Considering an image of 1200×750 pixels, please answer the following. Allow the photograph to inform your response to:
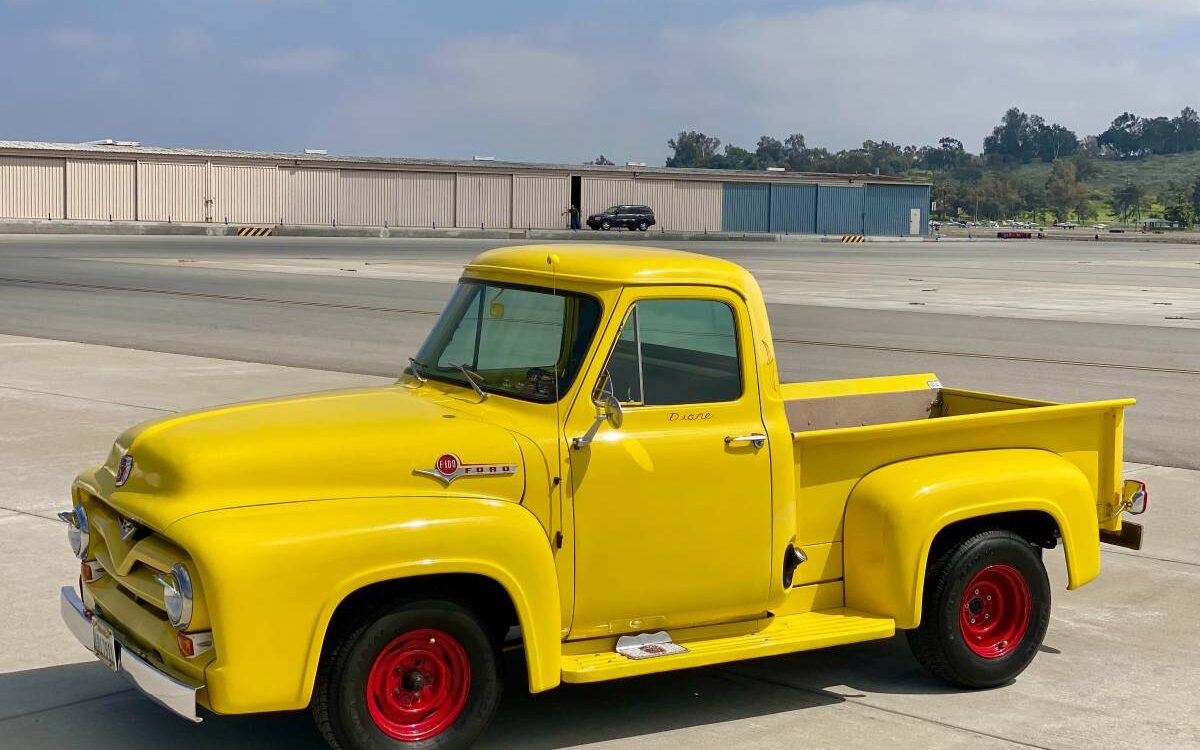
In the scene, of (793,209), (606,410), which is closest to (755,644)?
(606,410)

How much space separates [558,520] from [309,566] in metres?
0.97

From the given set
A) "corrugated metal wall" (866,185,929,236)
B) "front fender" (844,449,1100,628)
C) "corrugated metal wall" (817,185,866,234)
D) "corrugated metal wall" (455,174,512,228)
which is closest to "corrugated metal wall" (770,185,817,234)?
"corrugated metal wall" (817,185,866,234)

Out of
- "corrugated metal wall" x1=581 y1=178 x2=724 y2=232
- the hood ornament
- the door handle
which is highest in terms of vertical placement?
"corrugated metal wall" x1=581 y1=178 x2=724 y2=232

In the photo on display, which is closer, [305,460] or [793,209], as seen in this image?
[305,460]

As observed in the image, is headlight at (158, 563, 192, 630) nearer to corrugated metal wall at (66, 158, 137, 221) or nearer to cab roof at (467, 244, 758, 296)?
cab roof at (467, 244, 758, 296)

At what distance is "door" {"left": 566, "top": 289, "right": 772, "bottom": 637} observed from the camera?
5328mm

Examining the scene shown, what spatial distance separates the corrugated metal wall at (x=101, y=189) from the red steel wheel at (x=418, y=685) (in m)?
61.5

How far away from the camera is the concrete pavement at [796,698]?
17.8 feet

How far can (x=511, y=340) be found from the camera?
18.6ft

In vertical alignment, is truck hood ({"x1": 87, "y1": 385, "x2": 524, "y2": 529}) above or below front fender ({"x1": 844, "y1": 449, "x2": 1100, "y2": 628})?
above

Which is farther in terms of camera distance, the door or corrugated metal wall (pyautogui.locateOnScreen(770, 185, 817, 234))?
corrugated metal wall (pyautogui.locateOnScreen(770, 185, 817, 234))

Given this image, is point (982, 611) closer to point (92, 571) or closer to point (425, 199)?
point (92, 571)

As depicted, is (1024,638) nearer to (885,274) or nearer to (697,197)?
(885,274)

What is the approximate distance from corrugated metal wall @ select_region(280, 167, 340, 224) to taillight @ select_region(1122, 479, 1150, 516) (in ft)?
214
